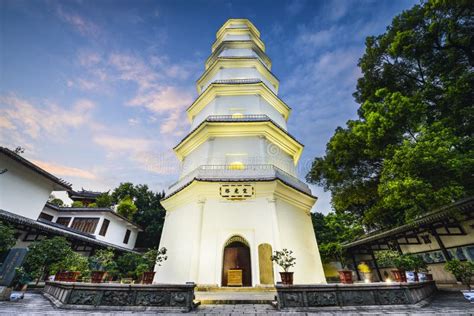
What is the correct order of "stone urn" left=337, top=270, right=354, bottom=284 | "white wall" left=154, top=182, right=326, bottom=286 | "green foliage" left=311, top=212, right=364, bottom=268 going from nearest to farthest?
"stone urn" left=337, top=270, right=354, bottom=284 → "white wall" left=154, top=182, right=326, bottom=286 → "green foliage" left=311, top=212, right=364, bottom=268

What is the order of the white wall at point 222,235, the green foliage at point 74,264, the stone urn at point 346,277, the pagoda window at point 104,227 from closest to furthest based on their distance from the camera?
1. the stone urn at point 346,277
2. the green foliage at point 74,264
3. the white wall at point 222,235
4. the pagoda window at point 104,227

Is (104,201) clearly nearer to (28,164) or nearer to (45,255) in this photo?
(28,164)

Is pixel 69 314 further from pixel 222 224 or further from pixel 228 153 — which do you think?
pixel 228 153

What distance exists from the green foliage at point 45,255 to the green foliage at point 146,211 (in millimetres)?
15243

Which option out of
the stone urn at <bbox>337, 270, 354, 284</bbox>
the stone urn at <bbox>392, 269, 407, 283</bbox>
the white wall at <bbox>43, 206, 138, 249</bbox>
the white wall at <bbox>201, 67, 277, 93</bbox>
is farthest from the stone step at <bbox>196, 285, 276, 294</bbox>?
the white wall at <bbox>43, 206, 138, 249</bbox>

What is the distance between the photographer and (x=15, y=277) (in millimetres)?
6723

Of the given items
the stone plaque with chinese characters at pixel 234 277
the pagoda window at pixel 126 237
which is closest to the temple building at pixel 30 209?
the pagoda window at pixel 126 237

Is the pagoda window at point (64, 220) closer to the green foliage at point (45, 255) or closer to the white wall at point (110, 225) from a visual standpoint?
the white wall at point (110, 225)

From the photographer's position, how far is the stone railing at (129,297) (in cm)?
502

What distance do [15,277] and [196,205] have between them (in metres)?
6.57

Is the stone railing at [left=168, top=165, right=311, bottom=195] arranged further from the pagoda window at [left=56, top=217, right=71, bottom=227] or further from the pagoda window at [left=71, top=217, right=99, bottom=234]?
the pagoda window at [left=56, top=217, right=71, bottom=227]

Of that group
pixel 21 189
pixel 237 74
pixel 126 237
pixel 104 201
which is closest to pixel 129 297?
pixel 21 189

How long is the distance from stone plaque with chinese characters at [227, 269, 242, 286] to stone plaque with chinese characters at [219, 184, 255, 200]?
341 centimetres

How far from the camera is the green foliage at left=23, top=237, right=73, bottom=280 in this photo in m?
8.73
